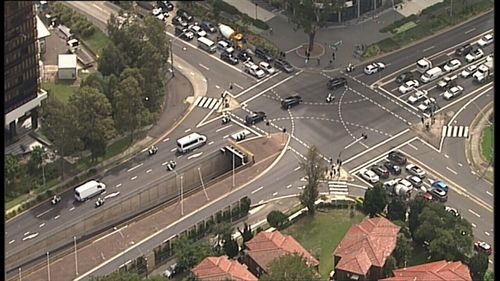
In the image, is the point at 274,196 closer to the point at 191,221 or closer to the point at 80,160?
the point at 191,221

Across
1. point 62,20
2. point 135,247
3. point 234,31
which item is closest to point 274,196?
point 135,247

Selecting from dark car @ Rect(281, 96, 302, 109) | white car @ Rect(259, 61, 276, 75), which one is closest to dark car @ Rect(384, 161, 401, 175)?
dark car @ Rect(281, 96, 302, 109)

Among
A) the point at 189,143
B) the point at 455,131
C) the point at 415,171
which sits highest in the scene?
the point at 455,131

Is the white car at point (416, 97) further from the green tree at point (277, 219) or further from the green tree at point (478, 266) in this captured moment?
the green tree at point (478, 266)

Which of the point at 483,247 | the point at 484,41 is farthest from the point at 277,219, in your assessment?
the point at 484,41

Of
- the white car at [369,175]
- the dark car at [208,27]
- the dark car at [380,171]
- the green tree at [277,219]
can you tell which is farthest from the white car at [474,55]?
the green tree at [277,219]

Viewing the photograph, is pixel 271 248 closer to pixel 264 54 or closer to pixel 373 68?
pixel 373 68
